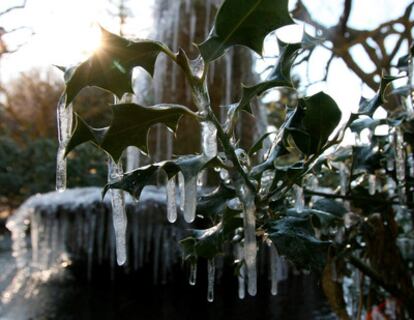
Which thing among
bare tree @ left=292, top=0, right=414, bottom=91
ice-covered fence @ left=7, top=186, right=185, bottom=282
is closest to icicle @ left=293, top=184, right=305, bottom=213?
bare tree @ left=292, top=0, right=414, bottom=91

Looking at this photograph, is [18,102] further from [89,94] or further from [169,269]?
[169,269]

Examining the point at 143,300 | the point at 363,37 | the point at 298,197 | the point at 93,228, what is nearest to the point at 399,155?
the point at 298,197

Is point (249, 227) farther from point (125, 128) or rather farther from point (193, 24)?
point (193, 24)

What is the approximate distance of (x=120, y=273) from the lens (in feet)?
16.6

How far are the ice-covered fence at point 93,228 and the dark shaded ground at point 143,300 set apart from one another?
30 cm

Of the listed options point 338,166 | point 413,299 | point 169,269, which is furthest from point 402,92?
point 169,269

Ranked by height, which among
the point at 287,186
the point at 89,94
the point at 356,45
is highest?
the point at 89,94

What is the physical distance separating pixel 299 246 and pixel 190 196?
175mm

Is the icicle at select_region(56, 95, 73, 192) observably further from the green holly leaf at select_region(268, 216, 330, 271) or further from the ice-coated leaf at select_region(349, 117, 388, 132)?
the ice-coated leaf at select_region(349, 117, 388, 132)

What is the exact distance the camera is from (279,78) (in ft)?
2.06

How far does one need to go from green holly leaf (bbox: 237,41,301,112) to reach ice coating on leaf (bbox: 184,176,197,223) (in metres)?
0.14

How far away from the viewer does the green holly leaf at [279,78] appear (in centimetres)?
62

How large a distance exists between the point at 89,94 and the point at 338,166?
1284cm

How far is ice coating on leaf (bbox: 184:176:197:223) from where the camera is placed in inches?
20.9
